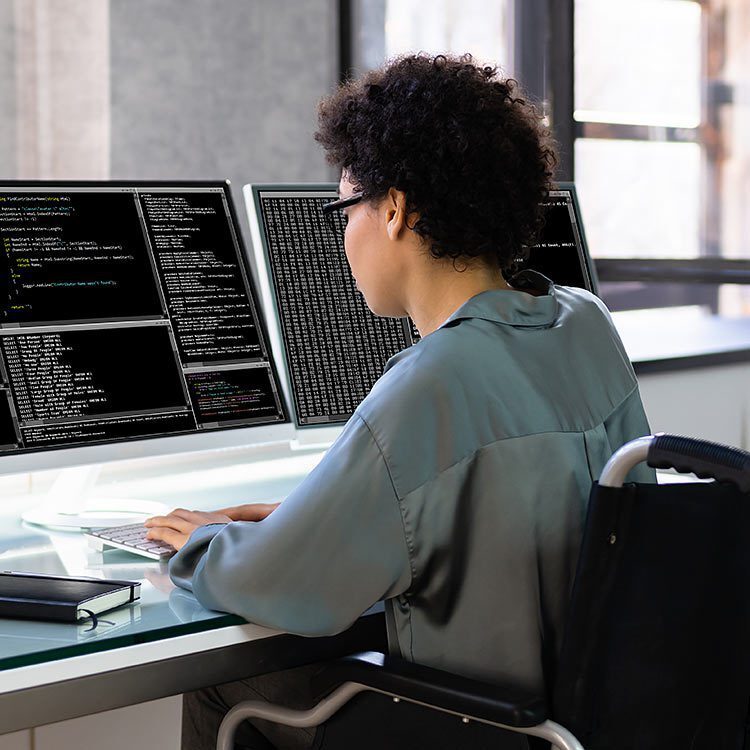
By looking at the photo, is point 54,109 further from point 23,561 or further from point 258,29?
point 23,561

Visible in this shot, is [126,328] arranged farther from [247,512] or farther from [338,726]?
[338,726]

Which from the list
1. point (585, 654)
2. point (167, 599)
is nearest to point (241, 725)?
point (167, 599)

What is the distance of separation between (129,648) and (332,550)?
0.20 m

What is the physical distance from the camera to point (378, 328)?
5.97ft

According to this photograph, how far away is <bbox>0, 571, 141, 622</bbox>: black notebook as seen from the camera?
105 cm

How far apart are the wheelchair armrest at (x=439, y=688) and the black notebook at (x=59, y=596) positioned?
214 millimetres

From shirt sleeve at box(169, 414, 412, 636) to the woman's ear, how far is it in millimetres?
260

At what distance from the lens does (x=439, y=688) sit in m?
1.00

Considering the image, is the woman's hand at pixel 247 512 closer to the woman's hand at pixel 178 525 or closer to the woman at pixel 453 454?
the woman's hand at pixel 178 525

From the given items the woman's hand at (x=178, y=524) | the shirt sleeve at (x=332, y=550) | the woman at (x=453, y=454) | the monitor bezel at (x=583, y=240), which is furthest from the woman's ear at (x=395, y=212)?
the monitor bezel at (x=583, y=240)

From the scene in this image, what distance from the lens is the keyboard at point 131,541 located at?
1.27 metres

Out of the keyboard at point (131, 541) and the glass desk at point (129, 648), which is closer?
the glass desk at point (129, 648)

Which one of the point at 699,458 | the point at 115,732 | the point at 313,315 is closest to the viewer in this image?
the point at 699,458

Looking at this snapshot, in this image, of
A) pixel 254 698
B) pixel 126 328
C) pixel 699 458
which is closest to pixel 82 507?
pixel 126 328
